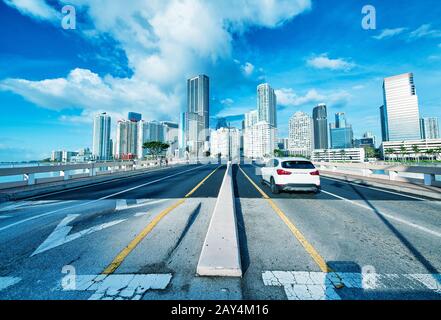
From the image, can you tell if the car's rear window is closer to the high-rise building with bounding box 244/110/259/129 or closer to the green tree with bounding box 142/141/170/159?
the green tree with bounding box 142/141/170/159

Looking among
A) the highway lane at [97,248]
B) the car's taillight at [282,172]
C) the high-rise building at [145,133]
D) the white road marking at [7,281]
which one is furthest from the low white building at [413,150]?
the white road marking at [7,281]

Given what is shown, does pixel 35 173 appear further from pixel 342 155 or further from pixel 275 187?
pixel 342 155

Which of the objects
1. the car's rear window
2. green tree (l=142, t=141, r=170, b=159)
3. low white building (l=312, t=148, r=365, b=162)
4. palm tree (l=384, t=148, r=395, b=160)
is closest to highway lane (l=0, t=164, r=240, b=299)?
the car's rear window

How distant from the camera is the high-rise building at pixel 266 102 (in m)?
168

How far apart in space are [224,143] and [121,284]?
89.4 meters

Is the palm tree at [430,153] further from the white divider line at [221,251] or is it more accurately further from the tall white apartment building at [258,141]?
the white divider line at [221,251]

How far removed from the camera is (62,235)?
4.07 meters

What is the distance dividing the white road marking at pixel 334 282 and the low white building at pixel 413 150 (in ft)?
500

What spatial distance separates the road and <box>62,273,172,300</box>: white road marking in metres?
0.01

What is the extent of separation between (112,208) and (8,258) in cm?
303

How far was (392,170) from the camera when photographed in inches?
456

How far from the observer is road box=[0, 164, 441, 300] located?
2326mm
